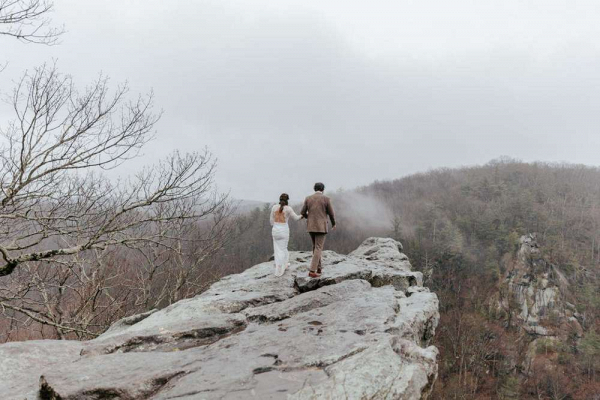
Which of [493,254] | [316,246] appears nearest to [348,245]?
[493,254]

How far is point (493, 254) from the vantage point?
321ft

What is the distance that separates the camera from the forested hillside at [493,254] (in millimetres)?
53719

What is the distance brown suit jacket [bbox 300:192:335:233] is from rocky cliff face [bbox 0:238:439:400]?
1.64 metres

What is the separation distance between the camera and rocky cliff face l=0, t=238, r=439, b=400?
13.7 ft

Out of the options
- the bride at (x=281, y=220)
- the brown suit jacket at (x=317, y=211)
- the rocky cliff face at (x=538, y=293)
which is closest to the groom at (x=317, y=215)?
the brown suit jacket at (x=317, y=211)

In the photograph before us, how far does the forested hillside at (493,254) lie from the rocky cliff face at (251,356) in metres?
21.3

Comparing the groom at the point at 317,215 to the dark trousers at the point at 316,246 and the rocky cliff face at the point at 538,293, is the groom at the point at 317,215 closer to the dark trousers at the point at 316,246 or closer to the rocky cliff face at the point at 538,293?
the dark trousers at the point at 316,246

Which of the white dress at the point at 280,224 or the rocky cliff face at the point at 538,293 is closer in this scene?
the white dress at the point at 280,224

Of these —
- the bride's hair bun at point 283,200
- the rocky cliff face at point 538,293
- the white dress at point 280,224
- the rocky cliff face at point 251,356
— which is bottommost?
the rocky cliff face at point 538,293

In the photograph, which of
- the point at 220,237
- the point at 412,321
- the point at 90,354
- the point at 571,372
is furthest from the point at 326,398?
the point at 571,372

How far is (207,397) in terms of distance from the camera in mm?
3924

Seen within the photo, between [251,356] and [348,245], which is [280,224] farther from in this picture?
[348,245]

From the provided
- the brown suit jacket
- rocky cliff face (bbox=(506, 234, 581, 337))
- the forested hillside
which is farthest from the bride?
rocky cliff face (bbox=(506, 234, 581, 337))

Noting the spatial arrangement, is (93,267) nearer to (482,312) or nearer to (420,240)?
(482,312)
